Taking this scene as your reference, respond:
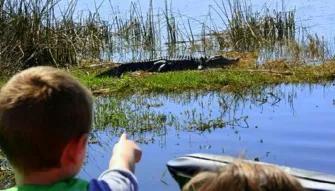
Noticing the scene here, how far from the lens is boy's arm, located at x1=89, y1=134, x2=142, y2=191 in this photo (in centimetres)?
219

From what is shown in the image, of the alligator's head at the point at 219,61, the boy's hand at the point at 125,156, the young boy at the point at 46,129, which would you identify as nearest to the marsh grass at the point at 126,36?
the alligator's head at the point at 219,61

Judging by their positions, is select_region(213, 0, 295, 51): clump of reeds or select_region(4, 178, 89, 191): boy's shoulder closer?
select_region(4, 178, 89, 191): boy's shoulder

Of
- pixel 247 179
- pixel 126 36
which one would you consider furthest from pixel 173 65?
pixel 247 179

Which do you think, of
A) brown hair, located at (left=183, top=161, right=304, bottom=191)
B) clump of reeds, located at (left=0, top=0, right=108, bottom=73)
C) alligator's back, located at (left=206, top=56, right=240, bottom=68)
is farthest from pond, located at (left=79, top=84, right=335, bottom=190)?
brown hair, located at (left=183, top=161, right=304, bottom=191)

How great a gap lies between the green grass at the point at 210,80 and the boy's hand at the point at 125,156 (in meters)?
7.58

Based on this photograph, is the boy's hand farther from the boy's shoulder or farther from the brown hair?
the brown hair

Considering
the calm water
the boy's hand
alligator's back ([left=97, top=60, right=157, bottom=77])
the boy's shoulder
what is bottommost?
the calm water

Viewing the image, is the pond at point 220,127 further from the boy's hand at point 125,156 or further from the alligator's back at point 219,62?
the boy's hand at point 125,156

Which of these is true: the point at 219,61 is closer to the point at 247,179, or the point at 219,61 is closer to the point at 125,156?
the point at 125,156

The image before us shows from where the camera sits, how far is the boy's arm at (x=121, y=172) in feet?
7.17

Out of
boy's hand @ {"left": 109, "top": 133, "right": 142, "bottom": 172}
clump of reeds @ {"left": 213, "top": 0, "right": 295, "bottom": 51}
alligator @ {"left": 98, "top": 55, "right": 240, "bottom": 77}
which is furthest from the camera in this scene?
clump of reeds @ {"left": 213, "top": 0, "right": 295, "bottom": 51}

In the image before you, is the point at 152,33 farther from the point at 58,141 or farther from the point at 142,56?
the point at 58,141

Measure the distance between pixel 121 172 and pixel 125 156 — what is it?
0.07 meters

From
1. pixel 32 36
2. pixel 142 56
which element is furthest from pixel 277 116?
pixel 142 56
